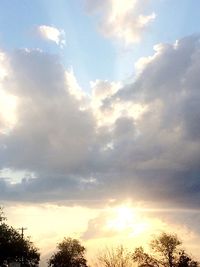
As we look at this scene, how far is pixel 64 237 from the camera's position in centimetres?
14462

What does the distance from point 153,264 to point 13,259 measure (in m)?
31.6

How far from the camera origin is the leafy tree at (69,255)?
13749 centimetres

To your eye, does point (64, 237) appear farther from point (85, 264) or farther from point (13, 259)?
point (13, 259)

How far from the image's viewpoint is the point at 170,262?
4323 inches

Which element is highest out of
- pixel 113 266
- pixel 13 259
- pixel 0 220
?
pixel 0 220

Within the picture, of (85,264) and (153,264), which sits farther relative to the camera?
(85,264)

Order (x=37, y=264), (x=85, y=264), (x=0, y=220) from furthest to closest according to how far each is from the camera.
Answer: (x=85, y=264)
(x=37, y=264)
(x=0, y=220)

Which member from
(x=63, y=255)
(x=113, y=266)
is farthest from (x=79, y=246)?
(x=113, y=266)

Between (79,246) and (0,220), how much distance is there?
145ft

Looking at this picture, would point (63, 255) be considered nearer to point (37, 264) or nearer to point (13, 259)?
point (37, 264)

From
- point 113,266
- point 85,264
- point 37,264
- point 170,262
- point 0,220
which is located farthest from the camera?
point 85,264

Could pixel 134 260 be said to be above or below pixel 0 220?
below

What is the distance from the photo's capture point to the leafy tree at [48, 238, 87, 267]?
137488mm

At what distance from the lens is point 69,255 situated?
458 feet
